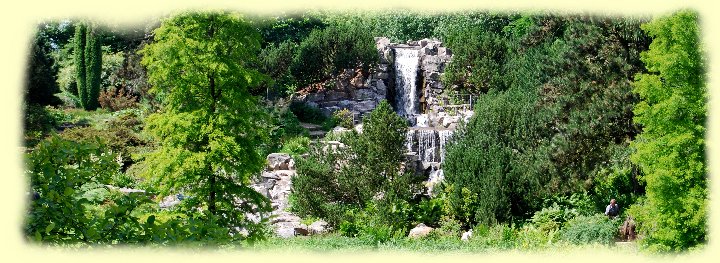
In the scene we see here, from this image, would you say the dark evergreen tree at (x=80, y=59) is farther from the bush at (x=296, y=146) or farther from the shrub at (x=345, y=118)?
the shrub at (x=345, y=118)

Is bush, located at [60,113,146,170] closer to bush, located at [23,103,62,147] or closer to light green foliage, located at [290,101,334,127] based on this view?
bush, located at [23,103,62,147]

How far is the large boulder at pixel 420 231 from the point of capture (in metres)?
20.0

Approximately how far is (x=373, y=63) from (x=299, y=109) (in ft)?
12.4

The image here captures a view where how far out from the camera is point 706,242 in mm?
14445

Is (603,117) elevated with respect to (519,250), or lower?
elevated

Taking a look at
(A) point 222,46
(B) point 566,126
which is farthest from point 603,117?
(A) point 222,46

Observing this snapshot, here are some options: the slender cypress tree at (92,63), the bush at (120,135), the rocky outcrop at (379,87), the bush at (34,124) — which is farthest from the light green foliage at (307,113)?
the bush at (34,124)

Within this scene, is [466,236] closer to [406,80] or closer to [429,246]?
[429,246]

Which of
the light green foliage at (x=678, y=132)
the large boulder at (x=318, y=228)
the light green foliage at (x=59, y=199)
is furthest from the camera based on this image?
the large boulder at (x=318, y=228)

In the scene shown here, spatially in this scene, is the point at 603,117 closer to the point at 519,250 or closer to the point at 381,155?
the point at 519,250

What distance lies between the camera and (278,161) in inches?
994

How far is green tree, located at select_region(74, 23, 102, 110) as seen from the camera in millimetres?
31939


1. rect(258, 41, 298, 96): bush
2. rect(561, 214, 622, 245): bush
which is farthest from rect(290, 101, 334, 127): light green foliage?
rect(561, 214, 622, 245): bush

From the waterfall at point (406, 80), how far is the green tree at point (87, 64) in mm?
11810
